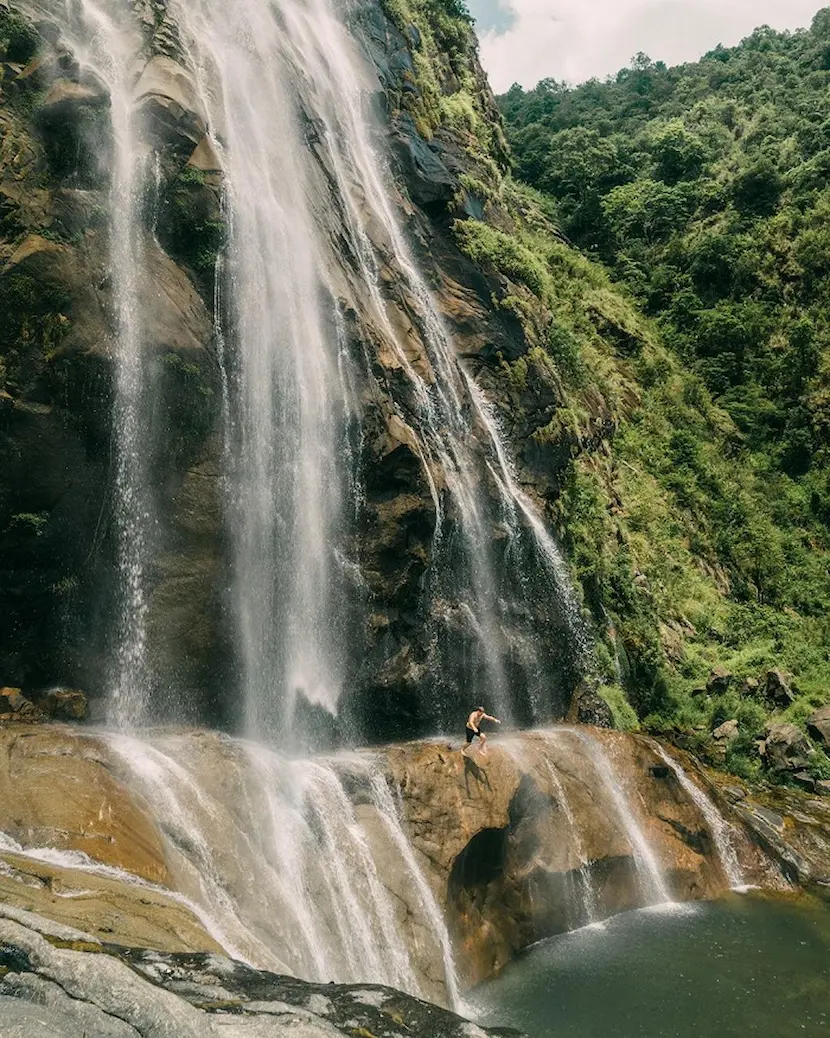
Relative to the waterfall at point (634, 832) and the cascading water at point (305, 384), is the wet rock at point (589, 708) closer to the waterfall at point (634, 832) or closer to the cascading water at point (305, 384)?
the cascading water at point (305, 384)

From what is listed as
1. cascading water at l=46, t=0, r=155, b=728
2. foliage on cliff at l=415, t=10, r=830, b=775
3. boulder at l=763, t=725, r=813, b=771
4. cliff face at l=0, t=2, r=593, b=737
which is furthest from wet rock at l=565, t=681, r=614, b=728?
cascading water at l=46, t=0, r=155, b=728

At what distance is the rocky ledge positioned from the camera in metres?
3.72

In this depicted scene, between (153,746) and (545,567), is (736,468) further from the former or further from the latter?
(153,746)

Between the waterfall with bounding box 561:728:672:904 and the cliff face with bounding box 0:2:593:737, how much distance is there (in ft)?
8.51

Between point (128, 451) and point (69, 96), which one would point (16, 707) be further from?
point (69, 96)

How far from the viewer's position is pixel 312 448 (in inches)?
643

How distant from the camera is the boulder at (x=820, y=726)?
20828 millimetres

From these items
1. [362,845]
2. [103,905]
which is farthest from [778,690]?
[103,905]

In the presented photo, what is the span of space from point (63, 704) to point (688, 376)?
31.9 metres

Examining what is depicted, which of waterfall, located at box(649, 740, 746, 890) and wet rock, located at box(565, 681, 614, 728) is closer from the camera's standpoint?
waterfall, located at box(649, 740, 746, 890)

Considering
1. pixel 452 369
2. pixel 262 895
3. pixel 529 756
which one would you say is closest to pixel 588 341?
pixel 452 369

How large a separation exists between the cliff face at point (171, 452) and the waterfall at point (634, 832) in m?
2.59

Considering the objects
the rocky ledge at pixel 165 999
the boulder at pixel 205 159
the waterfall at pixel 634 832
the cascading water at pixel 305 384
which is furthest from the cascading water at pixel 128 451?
the waterfall at pixel 634 832

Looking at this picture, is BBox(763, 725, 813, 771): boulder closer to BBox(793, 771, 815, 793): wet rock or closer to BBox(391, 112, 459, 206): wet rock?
BBox(793, 771, 815, 793): wet rock
